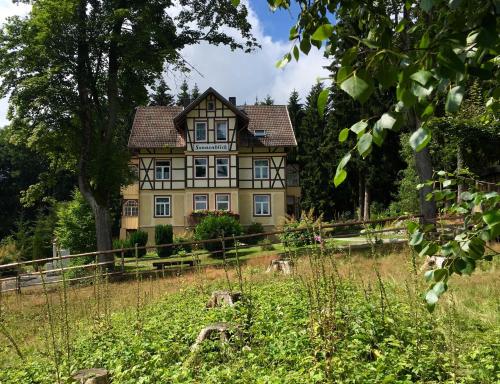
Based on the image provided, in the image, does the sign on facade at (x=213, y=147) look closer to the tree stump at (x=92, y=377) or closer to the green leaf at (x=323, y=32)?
the tree stump at (x=92, y=377)

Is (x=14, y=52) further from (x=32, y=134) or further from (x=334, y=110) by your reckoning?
(x=334, y=110)

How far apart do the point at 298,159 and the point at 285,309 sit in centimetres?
3913

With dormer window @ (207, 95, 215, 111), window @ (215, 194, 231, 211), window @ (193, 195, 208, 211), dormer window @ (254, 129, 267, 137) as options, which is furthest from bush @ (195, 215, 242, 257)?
dormer window @ (254, 129, 267, 137)

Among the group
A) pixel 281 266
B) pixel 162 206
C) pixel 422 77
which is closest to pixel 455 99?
pixel 422 77

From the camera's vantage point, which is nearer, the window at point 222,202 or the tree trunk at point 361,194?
the window at point 222,202

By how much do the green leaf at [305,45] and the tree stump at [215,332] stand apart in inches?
150

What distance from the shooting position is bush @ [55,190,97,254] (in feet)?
79.9

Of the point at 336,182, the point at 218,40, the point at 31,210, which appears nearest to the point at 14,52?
the point at 218,40

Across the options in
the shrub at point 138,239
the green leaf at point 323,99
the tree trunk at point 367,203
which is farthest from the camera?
the tree trunk at point 367,203

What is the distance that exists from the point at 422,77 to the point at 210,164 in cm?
3101

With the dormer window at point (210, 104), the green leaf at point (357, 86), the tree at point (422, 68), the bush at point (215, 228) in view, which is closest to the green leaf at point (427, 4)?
the tree at point (422, 68)

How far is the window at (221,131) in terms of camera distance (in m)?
31.6

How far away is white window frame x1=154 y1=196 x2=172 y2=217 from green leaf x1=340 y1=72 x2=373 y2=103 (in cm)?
3175

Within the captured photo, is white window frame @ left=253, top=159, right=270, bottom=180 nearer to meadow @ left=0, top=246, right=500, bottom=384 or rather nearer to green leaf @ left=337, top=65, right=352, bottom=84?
meadow @ left=0, top=246, right=500, bottom=384
